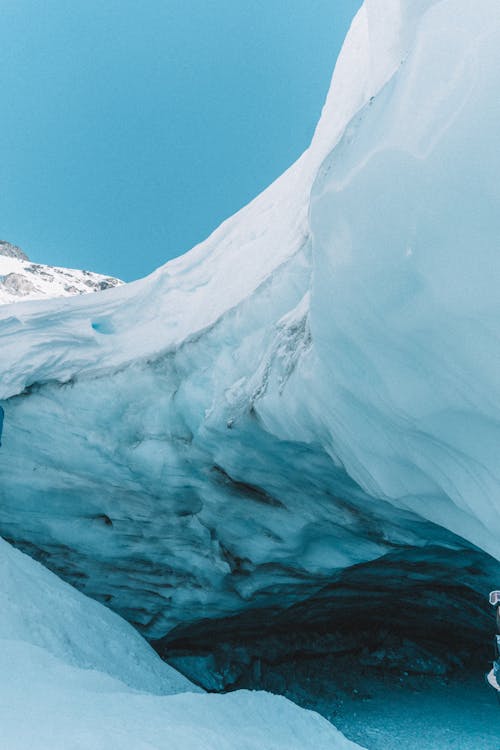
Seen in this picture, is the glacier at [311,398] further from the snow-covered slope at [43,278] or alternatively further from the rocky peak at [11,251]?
the rocky peak at [11,251]

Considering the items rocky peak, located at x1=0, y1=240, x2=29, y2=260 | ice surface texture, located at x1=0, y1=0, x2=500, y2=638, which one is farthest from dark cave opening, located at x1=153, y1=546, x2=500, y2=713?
rocky peak, located at x1=0, y1=240, x2=29, y2=260

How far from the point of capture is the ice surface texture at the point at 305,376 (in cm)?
200

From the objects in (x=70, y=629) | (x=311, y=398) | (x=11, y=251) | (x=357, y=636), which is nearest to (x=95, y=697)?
(x=70, y=629)

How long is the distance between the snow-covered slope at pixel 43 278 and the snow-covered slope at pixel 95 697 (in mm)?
29164

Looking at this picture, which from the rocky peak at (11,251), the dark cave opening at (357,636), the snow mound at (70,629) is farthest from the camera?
the rocky peak at (11,251)

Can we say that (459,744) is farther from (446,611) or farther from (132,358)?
(132,358)

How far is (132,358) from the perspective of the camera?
5.07 metres

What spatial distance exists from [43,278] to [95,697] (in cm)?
3975

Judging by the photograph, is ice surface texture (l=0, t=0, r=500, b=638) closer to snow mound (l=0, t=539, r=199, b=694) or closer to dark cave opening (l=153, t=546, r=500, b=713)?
dark cave opening (l=153, t=546, r=500, b=713)

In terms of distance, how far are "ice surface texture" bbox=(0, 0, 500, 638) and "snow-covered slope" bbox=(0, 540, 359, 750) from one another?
0.88 meters

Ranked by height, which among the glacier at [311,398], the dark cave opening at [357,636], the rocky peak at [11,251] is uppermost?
the rocky peak at [11,251]

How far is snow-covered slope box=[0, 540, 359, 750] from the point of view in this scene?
1.98 metres

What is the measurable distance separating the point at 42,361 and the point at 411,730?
5.08 metres

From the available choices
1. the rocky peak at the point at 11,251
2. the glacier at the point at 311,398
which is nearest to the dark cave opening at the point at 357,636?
the glacier at the point at 311,398
